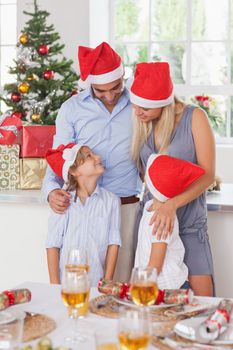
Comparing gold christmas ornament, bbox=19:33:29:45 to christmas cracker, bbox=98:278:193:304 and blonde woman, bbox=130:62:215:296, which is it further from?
christmas cracker, bbox=98:278:193:304

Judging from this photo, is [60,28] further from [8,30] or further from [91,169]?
[91,169]

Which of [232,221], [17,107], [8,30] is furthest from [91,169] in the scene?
[8,30]

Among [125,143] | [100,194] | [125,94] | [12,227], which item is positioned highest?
[125,94]

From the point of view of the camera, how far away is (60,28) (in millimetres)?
6793

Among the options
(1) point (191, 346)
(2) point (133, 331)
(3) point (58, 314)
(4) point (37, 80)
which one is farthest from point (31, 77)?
(2) point (133, 331)

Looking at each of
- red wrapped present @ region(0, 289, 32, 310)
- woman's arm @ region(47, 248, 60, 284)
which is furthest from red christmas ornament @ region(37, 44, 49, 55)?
red wrapped present @ region(0, 289, 32, 310)

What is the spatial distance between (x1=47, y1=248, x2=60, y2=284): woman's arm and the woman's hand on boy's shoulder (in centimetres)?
17

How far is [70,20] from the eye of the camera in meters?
6.80

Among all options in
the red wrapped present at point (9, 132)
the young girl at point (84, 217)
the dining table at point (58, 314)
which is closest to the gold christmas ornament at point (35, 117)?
the red wrapped present at point (9, 132)

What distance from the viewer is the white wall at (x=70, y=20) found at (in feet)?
22.2

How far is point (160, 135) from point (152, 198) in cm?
26

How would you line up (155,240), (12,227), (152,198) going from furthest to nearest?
(12,227) < (152,198) < (155,240)

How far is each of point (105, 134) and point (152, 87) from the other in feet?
1.10

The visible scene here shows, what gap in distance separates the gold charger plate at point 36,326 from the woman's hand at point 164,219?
0.85m
